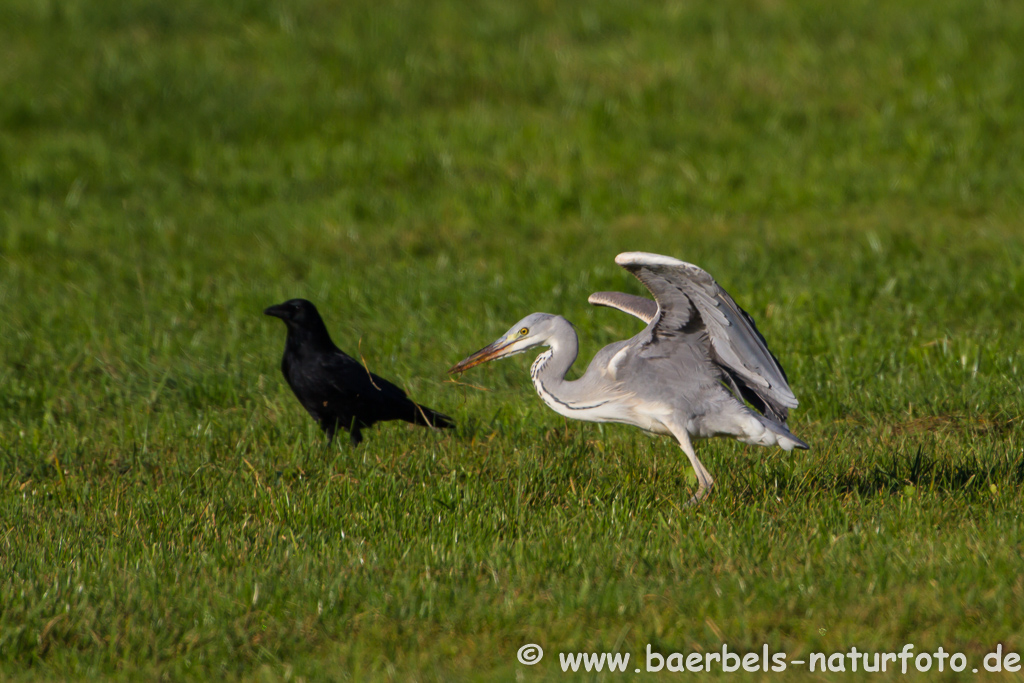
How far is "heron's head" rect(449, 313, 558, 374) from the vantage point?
5574 mm

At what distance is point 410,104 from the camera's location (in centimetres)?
1379

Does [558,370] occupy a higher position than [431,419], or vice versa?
[558,370]

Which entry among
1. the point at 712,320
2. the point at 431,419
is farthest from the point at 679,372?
the point at 431,419

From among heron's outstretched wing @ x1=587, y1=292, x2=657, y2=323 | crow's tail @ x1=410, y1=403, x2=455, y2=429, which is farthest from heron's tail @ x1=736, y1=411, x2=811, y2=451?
crow's tail @ x1=410, y1=403, x2=455, y2=429

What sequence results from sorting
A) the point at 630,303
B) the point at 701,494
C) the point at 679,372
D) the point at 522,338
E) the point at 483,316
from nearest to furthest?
the point at 701,494
the point at 679,372
the point at 522,338
the point at 630,303
the point at 483,316

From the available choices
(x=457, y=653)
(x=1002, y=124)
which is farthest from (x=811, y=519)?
(x=1002, y=124)

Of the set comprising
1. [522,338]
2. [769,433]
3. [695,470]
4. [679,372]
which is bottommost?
[695,470]

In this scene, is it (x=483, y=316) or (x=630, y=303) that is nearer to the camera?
(x=630, y=303)

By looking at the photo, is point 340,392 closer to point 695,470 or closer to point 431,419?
point 431,419

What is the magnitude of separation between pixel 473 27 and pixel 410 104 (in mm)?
2087

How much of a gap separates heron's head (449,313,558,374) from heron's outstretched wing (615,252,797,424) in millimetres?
507

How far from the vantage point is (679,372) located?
547 cm

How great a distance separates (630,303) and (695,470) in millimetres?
1094

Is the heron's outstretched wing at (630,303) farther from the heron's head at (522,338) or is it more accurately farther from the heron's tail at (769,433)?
the heron's tail at (769,433)
